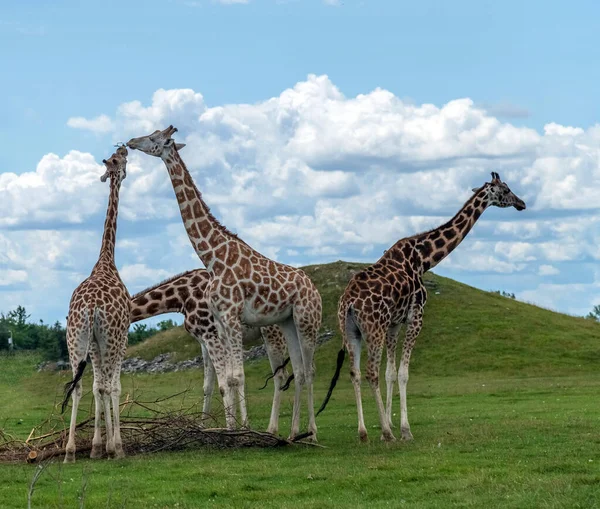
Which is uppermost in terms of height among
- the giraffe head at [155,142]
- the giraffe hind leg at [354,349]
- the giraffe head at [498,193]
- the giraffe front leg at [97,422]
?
the giraffe head at [155,142]

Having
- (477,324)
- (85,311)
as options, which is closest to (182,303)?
(85,311)

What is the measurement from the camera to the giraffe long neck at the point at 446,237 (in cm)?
1816

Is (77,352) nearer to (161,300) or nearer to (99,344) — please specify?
(99,344)

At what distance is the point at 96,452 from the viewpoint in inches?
613

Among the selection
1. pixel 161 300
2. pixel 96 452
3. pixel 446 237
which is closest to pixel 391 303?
pixel 446 237

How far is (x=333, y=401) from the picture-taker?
28.9m

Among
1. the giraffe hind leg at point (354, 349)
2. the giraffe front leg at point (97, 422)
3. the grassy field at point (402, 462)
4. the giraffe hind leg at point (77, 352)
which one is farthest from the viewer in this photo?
the giraffe hind leg at point (354, 349)

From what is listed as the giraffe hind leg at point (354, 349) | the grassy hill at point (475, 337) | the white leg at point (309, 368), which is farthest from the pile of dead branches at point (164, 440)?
the grassy hill at point (475, 337)

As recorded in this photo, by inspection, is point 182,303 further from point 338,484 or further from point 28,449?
point 338,484

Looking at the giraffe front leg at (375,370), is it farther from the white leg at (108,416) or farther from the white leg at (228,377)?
the white leg at (108,416)

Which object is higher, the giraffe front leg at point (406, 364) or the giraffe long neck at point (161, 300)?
the giraffe long neck at point (161, 300)

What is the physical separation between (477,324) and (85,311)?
28.1m

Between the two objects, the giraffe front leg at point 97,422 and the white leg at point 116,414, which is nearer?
the giraffe front leg at point 97,422

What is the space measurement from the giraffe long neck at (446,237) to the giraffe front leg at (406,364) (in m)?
1.30
